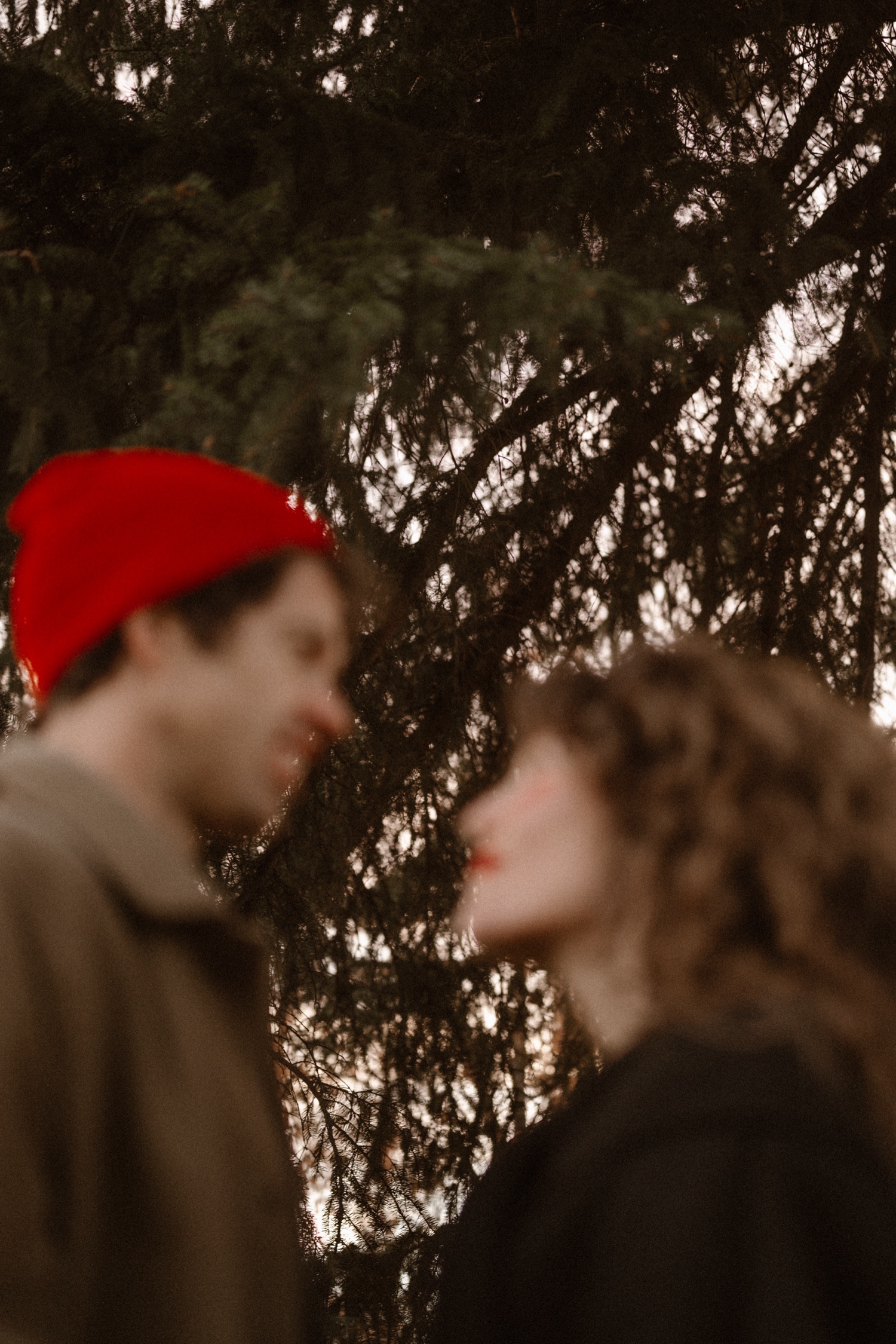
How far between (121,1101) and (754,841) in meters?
0.69

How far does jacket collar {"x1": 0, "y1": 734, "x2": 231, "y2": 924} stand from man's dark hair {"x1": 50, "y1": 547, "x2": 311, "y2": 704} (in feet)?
0.31

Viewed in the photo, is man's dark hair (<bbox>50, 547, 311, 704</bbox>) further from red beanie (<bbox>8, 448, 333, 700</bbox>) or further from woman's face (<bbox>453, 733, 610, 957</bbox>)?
woman's face (<bbox>453, 733, 610, 957</bbox>)

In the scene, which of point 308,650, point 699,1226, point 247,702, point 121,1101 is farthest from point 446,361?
point 699,1226

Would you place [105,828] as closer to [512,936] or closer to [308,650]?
[308,650]

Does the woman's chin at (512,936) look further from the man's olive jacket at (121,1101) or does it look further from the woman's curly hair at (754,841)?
the man's olive jacket at (121,1101)

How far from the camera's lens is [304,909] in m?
2.85

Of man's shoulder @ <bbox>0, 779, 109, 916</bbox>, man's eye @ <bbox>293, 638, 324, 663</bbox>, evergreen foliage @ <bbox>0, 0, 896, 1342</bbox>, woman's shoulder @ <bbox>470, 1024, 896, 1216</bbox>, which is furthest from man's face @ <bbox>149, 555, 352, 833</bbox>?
woman's shoulder @ <bbox>470, 1024, 896, 1216</bbox>

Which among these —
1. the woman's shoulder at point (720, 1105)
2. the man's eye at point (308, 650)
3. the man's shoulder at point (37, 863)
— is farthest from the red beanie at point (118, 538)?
the woman's shoulder at point (720, 1105)

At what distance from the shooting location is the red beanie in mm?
1311

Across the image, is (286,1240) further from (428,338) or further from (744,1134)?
(428,338)

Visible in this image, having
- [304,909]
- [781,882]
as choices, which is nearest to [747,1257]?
[781,882]

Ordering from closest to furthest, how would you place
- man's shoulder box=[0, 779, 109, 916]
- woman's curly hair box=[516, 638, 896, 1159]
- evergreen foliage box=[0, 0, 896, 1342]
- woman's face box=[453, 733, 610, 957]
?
man's shoulder box=[0, 779, 109, 916]
woman's curly hair box=[516, 638, 896, 1159]
woman's face box=[453, 733, 610, 957]
evergreen foliage box=[0, 0, 896, 1342]

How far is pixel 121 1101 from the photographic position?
3.58ft

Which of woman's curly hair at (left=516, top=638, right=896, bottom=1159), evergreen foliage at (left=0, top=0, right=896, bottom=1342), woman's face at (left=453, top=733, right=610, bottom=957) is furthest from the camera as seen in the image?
evergreen foliage at (left=0, top=0, right=896, bottom=1342)
